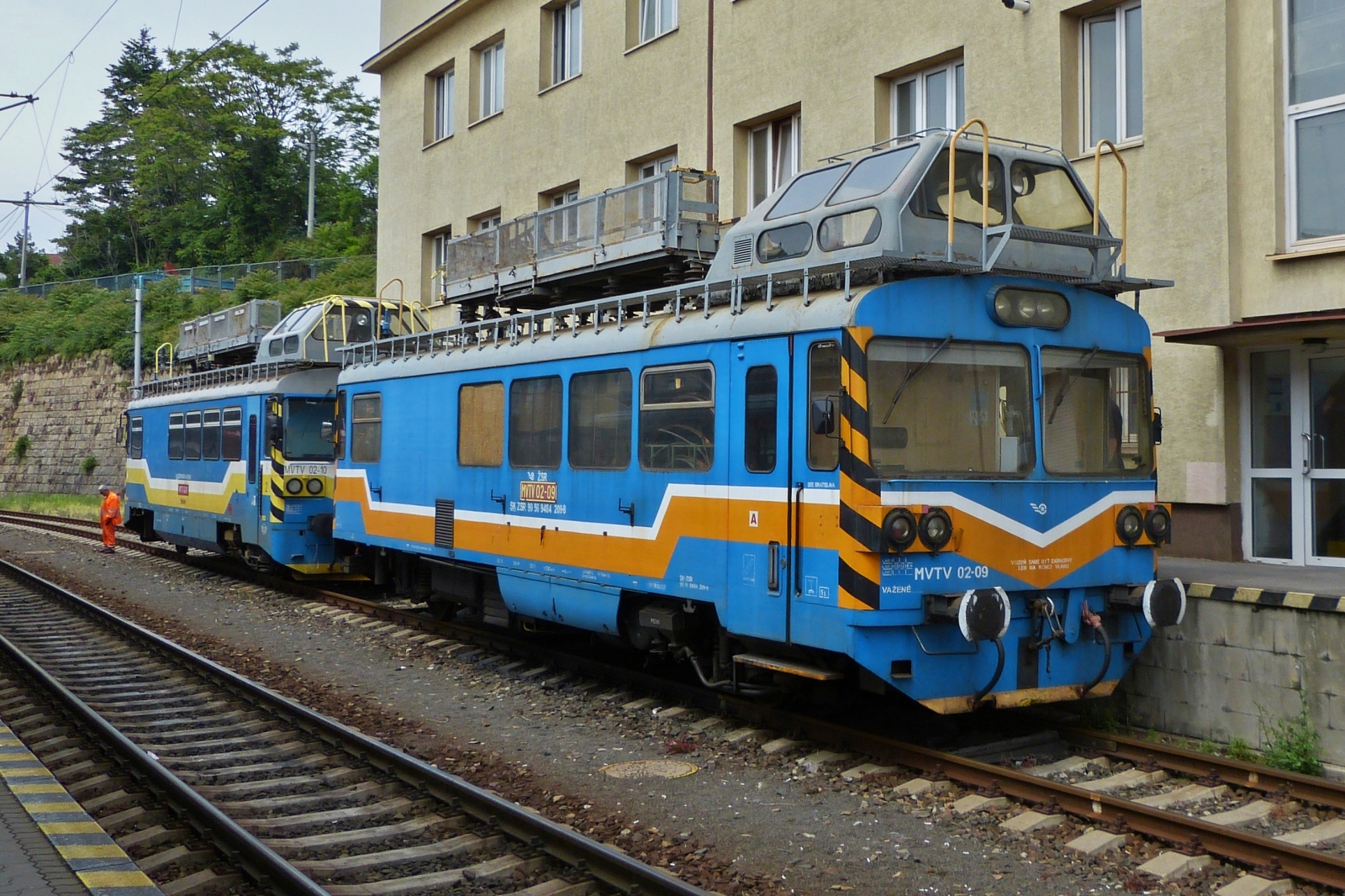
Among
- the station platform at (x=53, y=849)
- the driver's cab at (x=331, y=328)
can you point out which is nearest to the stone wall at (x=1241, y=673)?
the station platform at (x=53, y=849)

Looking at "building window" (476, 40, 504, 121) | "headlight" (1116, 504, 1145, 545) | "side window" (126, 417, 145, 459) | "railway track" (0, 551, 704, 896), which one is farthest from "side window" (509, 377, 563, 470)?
"side window" (126, 417, 145, 459)

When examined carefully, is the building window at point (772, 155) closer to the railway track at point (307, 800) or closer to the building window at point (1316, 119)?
the building window at point (1316, 119)

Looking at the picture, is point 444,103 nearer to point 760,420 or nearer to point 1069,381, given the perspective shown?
point 760,420

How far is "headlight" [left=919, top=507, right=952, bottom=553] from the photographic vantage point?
7.24 metres

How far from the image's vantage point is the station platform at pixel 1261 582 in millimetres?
7867

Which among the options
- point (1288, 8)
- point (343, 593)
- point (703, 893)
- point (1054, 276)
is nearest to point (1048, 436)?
point (1054, 276)

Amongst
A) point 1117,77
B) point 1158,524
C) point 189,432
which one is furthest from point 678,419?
point 189,432

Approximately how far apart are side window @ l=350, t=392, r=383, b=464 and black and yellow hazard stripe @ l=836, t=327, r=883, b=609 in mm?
7426

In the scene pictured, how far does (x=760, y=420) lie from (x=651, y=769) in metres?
2.31

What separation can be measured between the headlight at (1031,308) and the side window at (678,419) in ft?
6.42

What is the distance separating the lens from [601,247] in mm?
12500

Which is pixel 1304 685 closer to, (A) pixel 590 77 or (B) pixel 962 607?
(B) pixel 962 607

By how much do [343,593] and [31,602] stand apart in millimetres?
3924

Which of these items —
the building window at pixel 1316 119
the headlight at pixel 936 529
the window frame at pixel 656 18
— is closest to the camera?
the headlight at pixel 936 529
